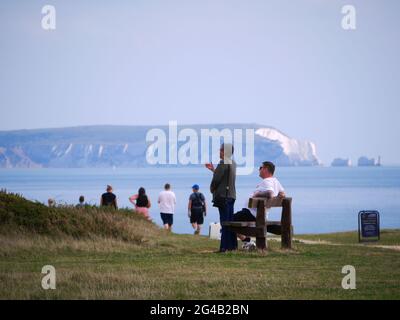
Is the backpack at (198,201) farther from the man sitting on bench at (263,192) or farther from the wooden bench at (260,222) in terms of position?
the wooden bench at (260,222)

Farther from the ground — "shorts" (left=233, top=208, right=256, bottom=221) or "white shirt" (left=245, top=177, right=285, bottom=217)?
"white shirt" (left=245, top=177, right=285, bottom=217)

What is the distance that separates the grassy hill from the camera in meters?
12.8

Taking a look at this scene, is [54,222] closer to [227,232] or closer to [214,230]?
[227,232]

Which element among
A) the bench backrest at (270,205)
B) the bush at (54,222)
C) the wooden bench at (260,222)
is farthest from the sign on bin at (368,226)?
the wooden bench at (260,222)

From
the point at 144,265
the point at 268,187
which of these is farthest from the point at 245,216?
the point at 144,265

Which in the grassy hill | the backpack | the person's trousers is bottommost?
the grassy hill

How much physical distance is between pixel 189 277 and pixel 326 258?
12.7ft

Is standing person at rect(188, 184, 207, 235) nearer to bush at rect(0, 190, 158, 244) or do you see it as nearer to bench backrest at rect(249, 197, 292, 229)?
bush at rect(0, 190, 158, 244)

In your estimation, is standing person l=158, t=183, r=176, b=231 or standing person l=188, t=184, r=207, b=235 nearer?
standing person l=158, t=183, r=176, b=231

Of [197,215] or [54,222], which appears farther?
[197,215]

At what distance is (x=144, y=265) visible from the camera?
15.9 m

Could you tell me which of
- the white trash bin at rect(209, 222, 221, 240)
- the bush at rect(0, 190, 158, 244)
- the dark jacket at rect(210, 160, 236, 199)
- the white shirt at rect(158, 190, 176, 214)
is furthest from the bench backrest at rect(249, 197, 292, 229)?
the white shirt at rect(158, 190, 176, 214)

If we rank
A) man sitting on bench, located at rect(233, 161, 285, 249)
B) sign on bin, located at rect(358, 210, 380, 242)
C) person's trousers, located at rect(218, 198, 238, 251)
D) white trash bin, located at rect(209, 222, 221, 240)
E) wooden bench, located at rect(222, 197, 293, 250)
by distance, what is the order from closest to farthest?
wooden bench, located at rect(222, 197, 293, 250), person's trousers, located at rect(218, 198, 238, 251), man sitting on bench, located at rect(233, 161, 285, 249), white trash bin, located at rect(209, 222, 221, 240), sign on bin, located at rect(358, 210, 380, 242)

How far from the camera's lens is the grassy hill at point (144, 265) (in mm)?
12812
